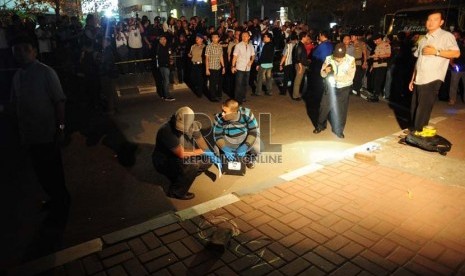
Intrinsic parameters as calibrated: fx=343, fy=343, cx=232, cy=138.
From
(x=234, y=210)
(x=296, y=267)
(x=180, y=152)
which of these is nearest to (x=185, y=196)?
(x=180, y=152)

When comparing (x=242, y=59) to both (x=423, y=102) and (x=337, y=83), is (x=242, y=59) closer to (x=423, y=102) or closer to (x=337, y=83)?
(x=337, y=83)

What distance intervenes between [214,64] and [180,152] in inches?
241

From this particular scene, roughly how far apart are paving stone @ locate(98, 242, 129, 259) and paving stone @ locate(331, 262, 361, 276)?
2.09 metres

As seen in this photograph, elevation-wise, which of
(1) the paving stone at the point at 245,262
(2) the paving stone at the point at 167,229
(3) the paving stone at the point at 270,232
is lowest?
(1) the paving stone at the point at 245,262

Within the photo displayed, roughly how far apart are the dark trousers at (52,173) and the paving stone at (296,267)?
277 centimetres

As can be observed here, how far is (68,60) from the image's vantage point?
12.2 metres

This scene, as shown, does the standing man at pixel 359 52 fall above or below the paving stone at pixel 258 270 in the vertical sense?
above

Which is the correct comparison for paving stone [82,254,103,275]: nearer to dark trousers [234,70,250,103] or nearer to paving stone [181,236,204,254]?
paving stone [181,236,204,254]

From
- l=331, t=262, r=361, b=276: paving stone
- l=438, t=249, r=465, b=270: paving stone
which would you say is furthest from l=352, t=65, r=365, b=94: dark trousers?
l=331, t=262, r=361, b=276: paving stone

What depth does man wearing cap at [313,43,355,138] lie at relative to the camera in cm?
672

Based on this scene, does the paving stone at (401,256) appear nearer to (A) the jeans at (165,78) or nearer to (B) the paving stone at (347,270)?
(B) the paving stone at (347,270)

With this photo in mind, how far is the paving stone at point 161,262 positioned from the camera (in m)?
3.26

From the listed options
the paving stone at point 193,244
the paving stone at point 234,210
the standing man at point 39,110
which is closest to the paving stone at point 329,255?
the paving stone at point 234,210

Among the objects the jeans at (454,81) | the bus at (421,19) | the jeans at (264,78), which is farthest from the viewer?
the bus at (421,19)
